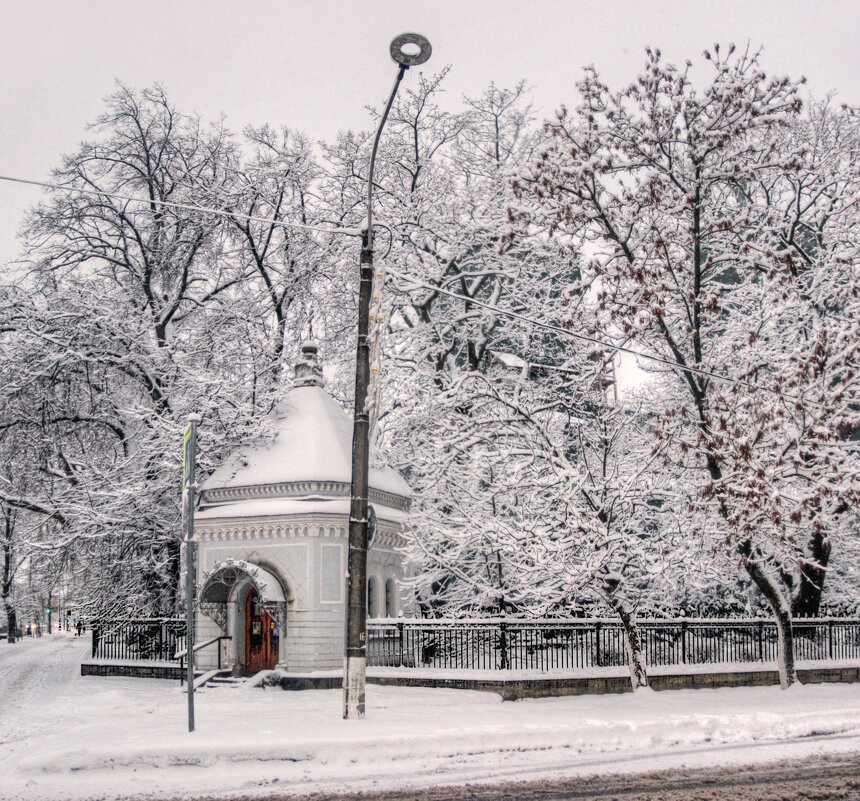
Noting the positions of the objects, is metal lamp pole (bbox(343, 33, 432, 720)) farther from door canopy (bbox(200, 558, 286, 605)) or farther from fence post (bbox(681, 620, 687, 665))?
fence post (bbox(681, 620, 687, 665))

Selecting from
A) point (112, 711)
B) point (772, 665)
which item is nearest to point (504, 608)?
point (772, 665)

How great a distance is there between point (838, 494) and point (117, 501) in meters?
18.4

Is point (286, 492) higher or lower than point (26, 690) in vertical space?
higher

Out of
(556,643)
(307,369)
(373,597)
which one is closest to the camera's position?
(556,643)

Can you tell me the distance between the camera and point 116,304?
27.4 metres

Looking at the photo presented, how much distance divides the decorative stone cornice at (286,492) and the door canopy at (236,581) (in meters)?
1.93

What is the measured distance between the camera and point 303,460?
2280 centimetres

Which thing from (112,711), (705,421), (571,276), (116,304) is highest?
(571,276)

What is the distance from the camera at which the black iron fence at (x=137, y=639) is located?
25.7m

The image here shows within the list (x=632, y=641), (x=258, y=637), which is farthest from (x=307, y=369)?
(x=632, y=641)

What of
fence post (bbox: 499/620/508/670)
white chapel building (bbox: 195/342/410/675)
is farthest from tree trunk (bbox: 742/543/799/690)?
white chapel building (bbox: 195/342/410/675)

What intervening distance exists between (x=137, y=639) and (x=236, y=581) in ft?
22.3

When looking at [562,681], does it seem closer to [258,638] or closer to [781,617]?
[781,617]

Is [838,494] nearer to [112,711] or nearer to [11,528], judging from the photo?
[112,711]
